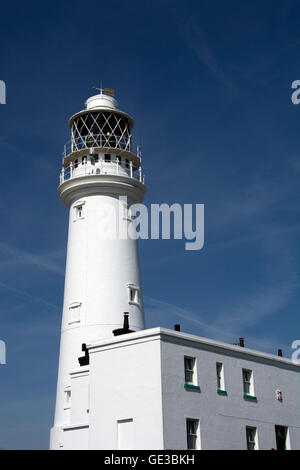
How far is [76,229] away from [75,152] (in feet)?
15.5

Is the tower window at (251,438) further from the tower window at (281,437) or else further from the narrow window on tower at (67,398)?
the narrow window on tower at (67,398)

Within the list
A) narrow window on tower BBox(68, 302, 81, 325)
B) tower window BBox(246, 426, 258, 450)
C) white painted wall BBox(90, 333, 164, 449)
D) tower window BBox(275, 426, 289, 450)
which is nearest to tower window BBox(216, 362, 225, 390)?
tower window BBox(246, 426, 258, 450)

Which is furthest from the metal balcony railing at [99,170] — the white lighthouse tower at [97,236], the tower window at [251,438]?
the tower window at [251,438]

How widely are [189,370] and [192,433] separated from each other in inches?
103

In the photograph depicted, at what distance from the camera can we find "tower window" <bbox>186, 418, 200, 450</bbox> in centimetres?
2994

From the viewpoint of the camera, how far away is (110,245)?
135 feet

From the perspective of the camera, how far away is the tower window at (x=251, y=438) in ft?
108

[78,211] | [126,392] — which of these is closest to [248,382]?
[126,392]

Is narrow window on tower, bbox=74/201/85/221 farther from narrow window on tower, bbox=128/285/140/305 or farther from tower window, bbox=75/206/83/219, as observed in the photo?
narrow window on tower, bbox=128/285/140/305

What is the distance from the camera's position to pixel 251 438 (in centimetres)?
3309

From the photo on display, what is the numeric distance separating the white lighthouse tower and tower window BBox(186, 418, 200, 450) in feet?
31.8

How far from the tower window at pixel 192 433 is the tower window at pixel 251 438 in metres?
3.65
